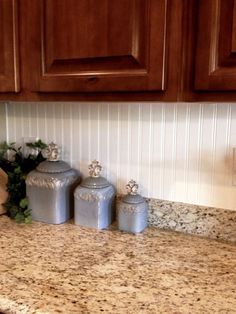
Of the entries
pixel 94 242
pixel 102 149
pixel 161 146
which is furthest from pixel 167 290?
pixel 102 149

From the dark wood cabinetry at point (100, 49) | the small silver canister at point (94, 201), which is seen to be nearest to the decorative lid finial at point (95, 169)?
the small silver canister at point (94, 201)

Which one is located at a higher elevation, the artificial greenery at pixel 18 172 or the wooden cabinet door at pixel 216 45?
the wooden cabinet door at pixel 216 45

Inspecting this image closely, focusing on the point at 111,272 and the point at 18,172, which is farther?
the point at 18,172

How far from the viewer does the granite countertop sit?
0.84 metres

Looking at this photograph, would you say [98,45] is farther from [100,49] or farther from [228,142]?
[228,142]

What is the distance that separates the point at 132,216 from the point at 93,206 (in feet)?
0.50

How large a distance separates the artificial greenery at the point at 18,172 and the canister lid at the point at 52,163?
11cm

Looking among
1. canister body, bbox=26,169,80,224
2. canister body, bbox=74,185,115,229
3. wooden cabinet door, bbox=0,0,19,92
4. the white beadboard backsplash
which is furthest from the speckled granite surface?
wooden cabinet door, bbox=0,0,19,92

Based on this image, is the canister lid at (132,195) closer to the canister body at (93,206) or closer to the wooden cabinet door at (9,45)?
the canister body at (93,206)

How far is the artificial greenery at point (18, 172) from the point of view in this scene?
1392 mm

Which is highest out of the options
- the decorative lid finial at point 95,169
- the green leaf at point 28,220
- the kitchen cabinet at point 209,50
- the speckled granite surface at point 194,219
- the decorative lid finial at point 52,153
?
the kitchen cabinet at point 209,50

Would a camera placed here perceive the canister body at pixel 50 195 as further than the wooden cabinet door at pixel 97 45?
Yes

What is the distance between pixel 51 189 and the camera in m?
1.33

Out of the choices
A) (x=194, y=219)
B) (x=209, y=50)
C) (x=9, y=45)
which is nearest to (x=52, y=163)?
(x=9, y=45)
